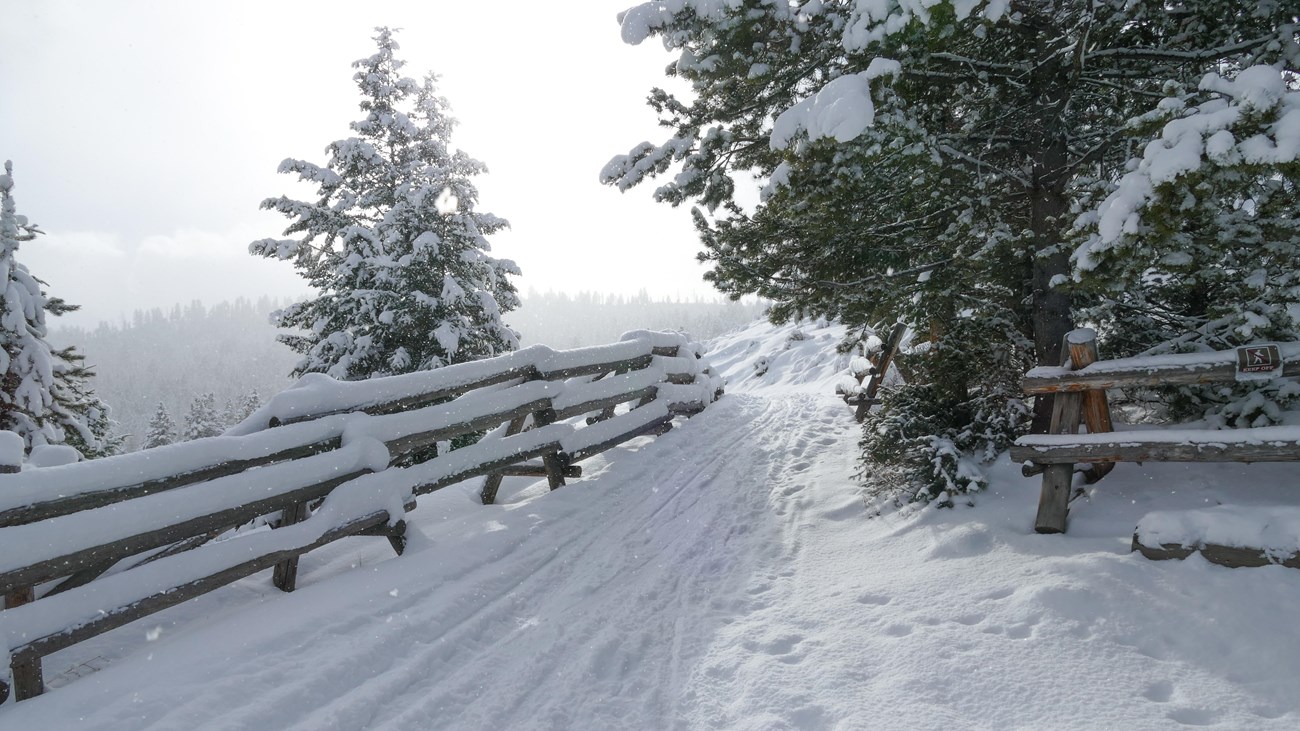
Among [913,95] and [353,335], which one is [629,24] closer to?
[913,95]

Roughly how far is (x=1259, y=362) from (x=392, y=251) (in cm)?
1513

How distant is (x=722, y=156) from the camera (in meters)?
6.68

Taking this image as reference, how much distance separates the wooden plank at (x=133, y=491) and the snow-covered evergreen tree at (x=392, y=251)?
27.2 feet

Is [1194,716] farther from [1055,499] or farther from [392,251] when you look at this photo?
[392,251]

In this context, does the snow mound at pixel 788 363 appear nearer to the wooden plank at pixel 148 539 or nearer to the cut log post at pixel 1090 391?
the cut log post at pixel 1090 391

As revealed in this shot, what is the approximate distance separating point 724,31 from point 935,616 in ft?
15.6

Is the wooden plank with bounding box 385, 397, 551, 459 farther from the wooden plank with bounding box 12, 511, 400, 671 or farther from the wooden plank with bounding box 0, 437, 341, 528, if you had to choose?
the wooden plank with bounding box 12, 511, 400, 671

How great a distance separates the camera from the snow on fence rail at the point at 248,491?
3291 mm

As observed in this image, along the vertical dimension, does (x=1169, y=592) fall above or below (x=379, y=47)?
below

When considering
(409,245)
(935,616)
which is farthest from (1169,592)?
(409,245)

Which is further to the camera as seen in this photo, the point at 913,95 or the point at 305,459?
the point at 913,95

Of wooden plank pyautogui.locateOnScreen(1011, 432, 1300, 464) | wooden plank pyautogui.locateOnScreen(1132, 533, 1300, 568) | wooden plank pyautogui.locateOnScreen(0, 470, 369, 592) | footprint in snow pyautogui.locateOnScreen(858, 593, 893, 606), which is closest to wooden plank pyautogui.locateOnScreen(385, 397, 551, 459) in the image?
wooden plank pyautogui.locateOnScreen(0, 470, 369, 592)

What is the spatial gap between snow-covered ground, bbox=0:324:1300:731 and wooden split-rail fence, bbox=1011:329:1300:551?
0.35 m

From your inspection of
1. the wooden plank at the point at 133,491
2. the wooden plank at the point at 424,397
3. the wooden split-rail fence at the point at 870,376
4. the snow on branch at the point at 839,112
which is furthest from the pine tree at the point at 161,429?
the snow on branch at the point at 839,112
